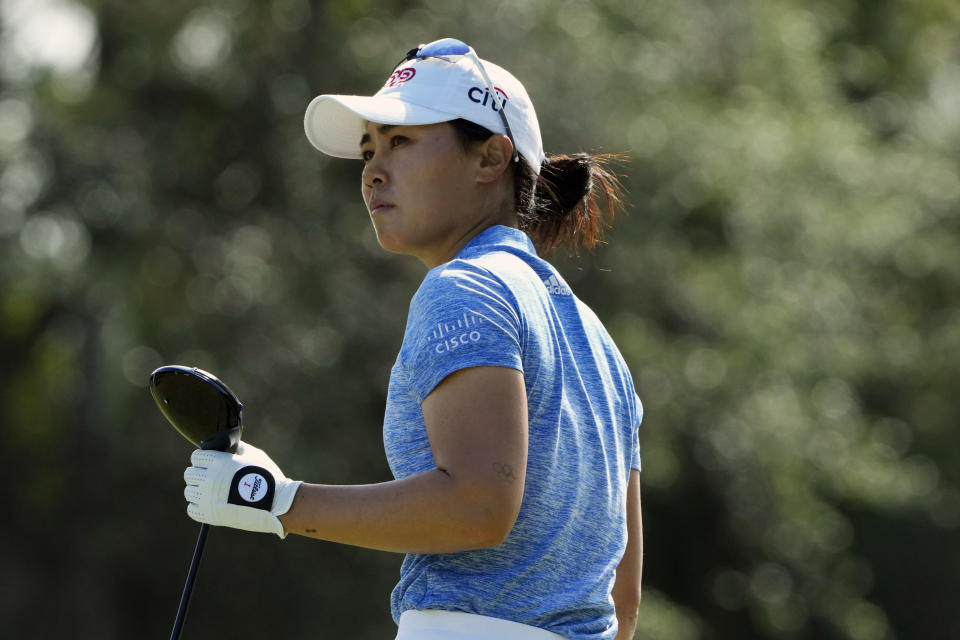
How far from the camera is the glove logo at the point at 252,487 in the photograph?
203 cm

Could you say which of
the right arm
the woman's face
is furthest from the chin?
the right arm

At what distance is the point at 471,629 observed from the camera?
2033 mm

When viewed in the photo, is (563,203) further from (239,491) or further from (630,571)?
(239,491)

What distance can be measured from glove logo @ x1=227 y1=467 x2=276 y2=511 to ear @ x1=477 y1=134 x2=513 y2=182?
0.71m

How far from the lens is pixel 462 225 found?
94.5 inches

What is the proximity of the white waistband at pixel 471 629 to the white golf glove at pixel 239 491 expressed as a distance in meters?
0.28

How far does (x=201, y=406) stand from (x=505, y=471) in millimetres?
620

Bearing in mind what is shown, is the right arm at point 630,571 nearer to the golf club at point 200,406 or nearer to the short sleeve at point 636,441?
the short sleeve at point 636,441

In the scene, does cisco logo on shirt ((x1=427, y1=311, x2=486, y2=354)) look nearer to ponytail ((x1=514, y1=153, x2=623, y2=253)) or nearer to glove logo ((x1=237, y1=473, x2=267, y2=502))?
glove logo ((x1=237, y1=473, x2=267, y2=502))

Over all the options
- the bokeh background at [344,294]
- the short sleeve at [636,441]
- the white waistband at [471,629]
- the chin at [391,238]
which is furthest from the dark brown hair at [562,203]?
the bokeh background at [344,294]

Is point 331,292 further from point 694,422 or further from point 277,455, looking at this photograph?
point 694,422

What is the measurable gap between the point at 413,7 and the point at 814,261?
4760mm

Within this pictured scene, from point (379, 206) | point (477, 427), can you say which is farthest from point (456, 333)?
point (379, 206)

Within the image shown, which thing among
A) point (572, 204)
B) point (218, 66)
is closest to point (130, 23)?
point (218, 66)
